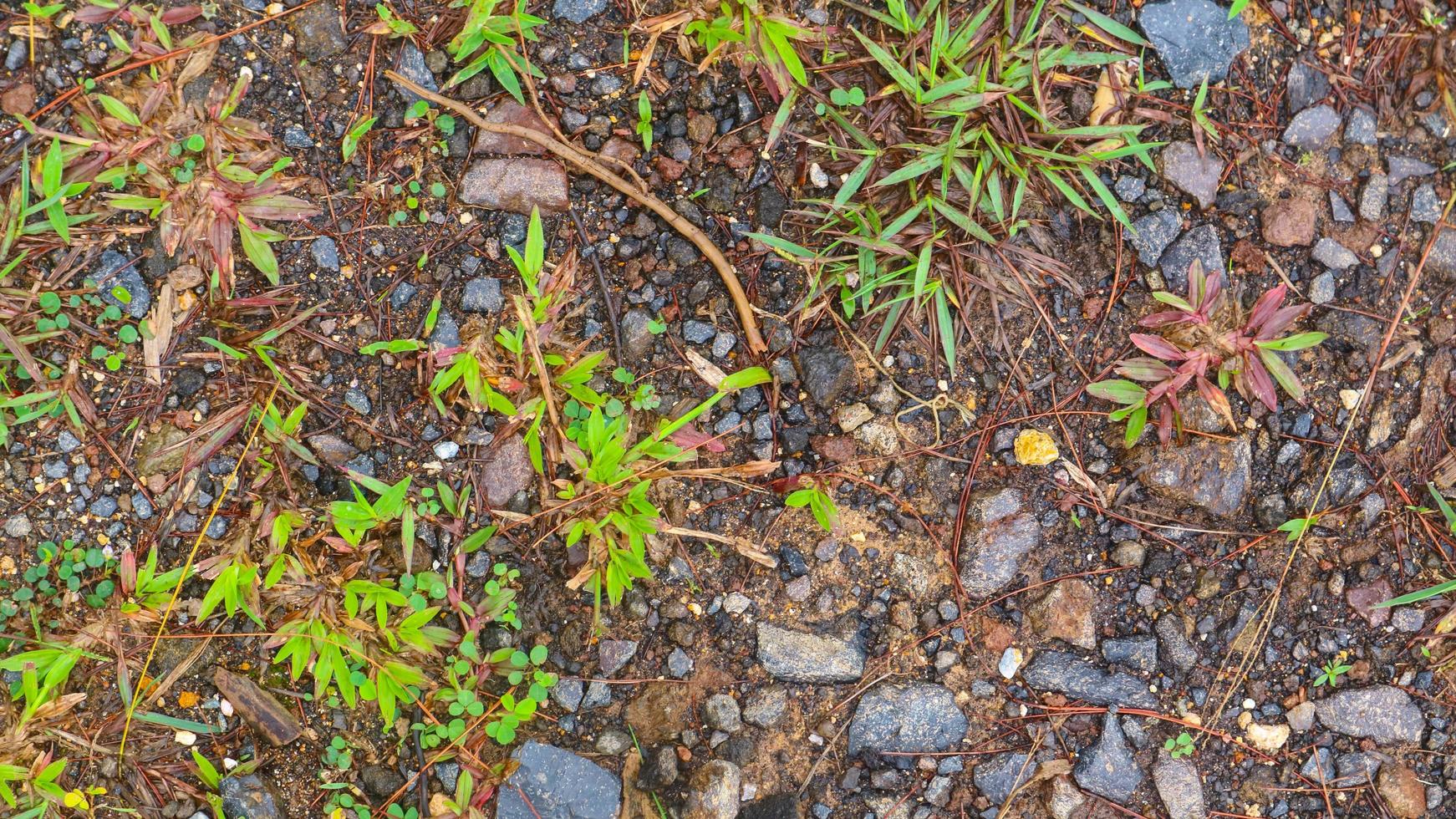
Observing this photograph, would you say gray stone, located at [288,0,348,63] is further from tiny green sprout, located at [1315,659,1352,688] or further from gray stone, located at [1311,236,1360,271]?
tiny green sprout, located at [1315,659,1352,688]

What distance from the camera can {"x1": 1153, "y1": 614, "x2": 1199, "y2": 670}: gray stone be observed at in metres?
2.66

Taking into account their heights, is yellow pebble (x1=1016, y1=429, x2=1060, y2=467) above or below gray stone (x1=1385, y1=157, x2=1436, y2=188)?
below

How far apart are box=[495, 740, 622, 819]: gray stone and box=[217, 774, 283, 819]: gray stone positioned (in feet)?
2.18

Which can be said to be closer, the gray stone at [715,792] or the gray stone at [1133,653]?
the gray stone at [715,792]

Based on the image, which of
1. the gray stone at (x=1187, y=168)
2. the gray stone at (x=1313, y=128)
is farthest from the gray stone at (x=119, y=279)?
the gray stone at (x=1313, y=128)

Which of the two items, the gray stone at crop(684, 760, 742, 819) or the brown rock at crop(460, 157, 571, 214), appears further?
the brown rock at crop(460, 157, 571, 214)

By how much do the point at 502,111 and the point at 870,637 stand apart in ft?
6.31

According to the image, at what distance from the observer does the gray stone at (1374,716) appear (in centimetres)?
269

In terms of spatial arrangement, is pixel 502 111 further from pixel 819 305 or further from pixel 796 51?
pixel 819 305

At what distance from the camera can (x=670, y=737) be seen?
260cm

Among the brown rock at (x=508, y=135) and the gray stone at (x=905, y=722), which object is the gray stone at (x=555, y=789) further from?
the brown rock at (x=508, y=135)

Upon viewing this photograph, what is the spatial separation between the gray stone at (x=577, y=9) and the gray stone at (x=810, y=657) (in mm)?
1913

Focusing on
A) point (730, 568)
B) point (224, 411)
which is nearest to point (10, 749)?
point (224, 411)

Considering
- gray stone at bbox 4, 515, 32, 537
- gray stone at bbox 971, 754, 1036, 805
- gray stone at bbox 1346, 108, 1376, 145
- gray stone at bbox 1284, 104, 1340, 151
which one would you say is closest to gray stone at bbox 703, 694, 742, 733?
gray stone at bbox 971, 754, 1036, 805
